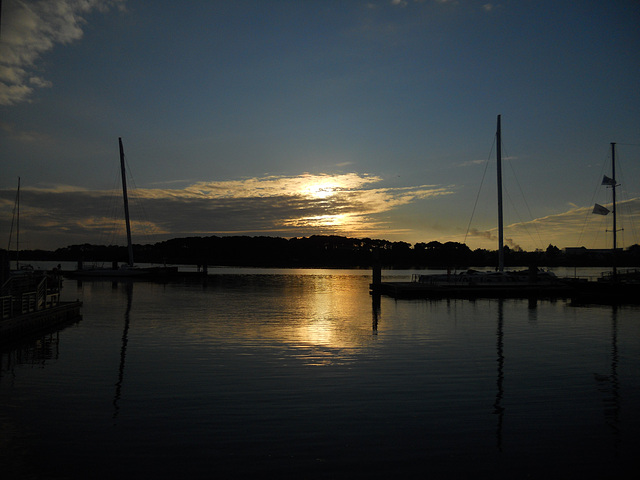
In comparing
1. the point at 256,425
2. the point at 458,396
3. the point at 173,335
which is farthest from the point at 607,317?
the point at 256,425

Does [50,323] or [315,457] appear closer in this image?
[315,457]

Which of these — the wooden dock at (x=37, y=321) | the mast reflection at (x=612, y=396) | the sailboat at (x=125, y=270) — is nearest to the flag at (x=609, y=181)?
the mast reflection at (x=612, y=396)

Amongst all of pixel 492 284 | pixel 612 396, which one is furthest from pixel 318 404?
pixel 492 284

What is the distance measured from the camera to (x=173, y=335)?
22.8 meters

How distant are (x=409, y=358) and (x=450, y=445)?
28.6 feet

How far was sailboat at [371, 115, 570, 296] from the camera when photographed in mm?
48562

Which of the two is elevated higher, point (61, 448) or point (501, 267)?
point (501, 267)

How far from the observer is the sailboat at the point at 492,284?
159 ft

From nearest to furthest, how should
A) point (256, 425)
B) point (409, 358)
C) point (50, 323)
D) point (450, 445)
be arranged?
point (450, 445)
point (256, 425)
point (409, 358)
point (50, 323)

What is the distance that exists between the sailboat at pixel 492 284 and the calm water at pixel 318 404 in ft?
78.2

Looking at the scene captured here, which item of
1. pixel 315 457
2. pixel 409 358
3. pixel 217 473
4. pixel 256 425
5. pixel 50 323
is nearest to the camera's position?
pixel 217 473

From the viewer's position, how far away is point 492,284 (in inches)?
1972

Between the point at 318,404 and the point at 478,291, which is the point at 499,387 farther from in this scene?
the point at 478,291

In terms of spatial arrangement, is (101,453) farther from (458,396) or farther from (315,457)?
(458,396)
